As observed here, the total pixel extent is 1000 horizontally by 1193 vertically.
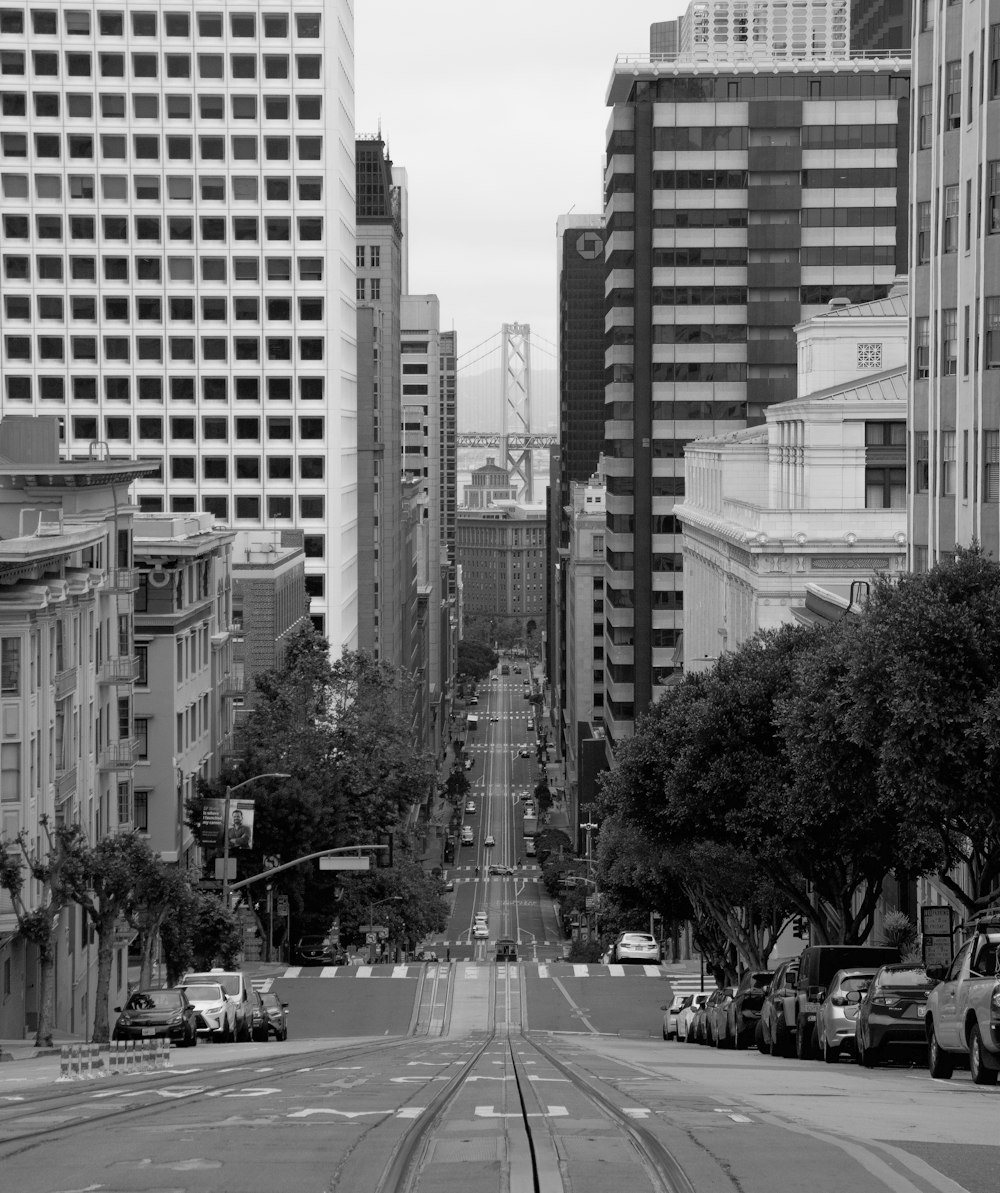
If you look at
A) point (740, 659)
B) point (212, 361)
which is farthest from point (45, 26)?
point (740, 659)

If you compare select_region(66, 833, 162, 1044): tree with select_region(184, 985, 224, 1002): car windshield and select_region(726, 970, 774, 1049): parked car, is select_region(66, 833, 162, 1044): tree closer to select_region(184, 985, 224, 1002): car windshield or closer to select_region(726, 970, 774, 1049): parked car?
select_region(184, 985, 224, 1002): car windshield

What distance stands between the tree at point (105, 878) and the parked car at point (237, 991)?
3532mm

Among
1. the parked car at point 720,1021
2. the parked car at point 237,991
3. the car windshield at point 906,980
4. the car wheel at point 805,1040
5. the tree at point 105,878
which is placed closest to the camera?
the car windshield at point 906,980

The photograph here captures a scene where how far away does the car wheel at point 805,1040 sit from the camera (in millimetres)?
33250

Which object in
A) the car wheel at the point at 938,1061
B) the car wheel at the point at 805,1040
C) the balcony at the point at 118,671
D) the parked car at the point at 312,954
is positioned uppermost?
the balcony at the point at 118,671

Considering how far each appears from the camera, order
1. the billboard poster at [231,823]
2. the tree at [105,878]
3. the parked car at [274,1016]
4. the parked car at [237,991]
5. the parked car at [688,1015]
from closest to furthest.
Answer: the parked car at [237,991] → the parked car at [688,1015] → the parked car at [274,1016] → the tree at [105,878] → the billboard poster at [231,823]

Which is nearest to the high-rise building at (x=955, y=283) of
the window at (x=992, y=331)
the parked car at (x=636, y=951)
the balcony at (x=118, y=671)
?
the window at (x=992, y=331)

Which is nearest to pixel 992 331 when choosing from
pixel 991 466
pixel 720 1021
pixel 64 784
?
pixel 991 466

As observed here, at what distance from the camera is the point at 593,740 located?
171 meters

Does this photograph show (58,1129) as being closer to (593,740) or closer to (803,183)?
(803,183)

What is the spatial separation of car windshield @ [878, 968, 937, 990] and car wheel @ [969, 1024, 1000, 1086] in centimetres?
452

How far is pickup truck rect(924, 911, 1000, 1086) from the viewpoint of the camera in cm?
2275

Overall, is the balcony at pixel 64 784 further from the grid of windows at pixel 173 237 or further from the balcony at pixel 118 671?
the grid of windows at pixel 173 237

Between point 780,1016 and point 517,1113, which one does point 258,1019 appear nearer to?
point 780,1016
